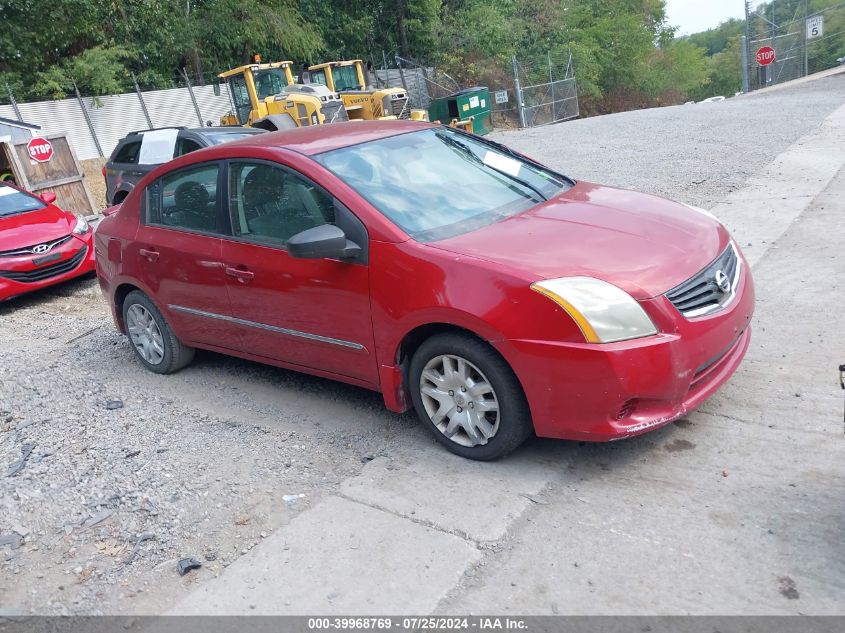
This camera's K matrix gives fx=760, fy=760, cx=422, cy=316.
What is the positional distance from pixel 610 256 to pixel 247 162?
2363mm

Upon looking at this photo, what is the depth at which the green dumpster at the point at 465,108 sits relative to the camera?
2589 cm

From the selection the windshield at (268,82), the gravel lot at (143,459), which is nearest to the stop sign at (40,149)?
the windshield at (268,82)

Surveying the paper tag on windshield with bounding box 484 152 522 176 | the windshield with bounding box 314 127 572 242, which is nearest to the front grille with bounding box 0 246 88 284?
the windshield with bounding box 314 127 572 242

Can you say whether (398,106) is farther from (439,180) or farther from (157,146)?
(439,180)

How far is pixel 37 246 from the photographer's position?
897cm

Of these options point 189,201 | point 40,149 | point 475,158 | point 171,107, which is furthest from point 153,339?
point 171,107

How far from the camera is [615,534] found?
3.26 metres

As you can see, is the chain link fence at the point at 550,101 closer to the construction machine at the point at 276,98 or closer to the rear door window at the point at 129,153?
the construction machine at the point at 276,98

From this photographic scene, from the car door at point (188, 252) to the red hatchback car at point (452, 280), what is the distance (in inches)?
0.6

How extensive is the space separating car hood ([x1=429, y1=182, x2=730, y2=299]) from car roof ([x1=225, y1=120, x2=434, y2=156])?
44.1 inches

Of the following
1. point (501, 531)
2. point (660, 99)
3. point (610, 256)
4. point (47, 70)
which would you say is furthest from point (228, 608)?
point (660, 99)

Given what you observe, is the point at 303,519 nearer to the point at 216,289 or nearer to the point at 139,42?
the point at 216,289

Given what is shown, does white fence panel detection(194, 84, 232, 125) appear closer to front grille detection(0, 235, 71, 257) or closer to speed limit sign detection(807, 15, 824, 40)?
front grille detection(0, 235, 71, 257)

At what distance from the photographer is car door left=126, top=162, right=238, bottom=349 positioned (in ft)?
16.3
